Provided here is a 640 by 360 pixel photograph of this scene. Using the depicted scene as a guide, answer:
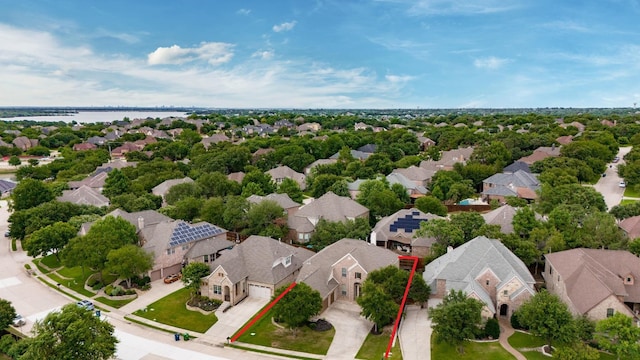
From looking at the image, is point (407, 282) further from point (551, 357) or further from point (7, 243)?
point (7, 243)

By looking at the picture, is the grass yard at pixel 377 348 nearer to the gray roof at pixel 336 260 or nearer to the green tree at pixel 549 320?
the gray roof at pixel 336 260

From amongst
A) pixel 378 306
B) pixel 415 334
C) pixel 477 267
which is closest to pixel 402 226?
pixel 477 267

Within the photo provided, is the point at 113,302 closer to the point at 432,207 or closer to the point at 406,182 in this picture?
the point at 432,207

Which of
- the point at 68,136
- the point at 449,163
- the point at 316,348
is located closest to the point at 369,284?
the point at 316,348

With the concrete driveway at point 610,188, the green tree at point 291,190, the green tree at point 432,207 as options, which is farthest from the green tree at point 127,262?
the concrete driveway at point 610,188

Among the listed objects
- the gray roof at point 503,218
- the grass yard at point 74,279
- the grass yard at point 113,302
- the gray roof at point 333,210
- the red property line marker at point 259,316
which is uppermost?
the gray roof at point 503,218

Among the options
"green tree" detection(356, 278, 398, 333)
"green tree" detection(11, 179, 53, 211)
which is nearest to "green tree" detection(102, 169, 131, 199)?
"green tree" detection(11, 179, 53, 211)

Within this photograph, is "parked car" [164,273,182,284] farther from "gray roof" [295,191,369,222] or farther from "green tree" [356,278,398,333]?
"green tree" [356,278,398,333]
